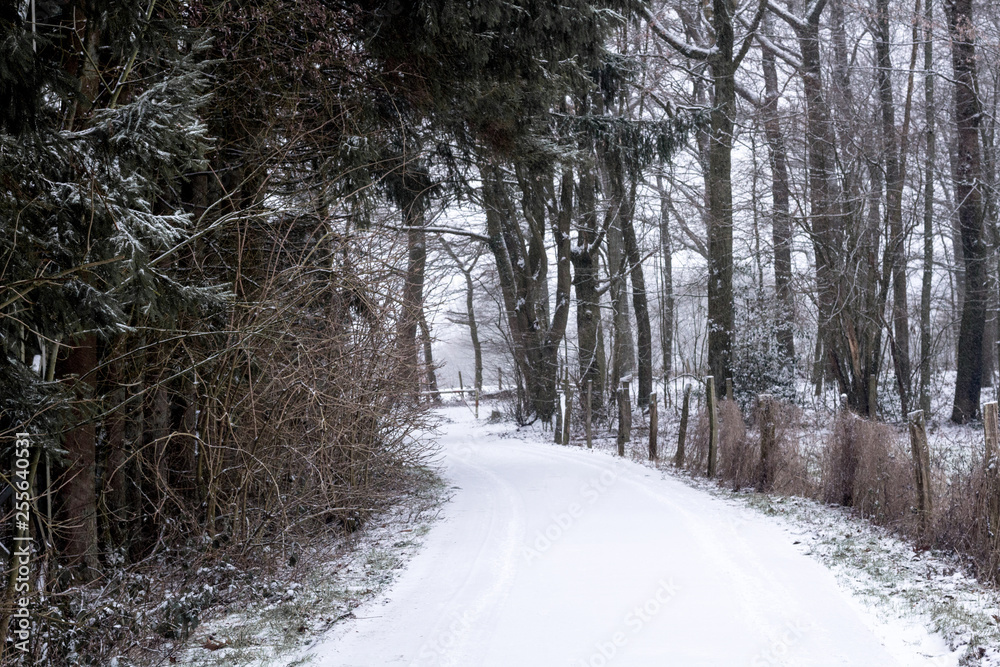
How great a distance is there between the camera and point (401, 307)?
8289 mm

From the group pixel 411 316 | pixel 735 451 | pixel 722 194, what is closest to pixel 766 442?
pixel 735 451

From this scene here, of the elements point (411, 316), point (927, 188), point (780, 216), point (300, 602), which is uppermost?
point (927, 188)

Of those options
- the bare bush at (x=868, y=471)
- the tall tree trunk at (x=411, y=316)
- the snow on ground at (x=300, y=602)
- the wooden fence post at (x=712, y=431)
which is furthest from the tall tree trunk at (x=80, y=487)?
the wooden fence post at (x=712, y=431)

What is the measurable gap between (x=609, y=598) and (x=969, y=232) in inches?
672

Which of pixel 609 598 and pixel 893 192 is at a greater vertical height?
pixel 893 192

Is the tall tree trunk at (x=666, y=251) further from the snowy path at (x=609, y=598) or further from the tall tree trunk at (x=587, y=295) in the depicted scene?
the snowy path at (x=609, y=598)

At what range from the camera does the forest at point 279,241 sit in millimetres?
4305

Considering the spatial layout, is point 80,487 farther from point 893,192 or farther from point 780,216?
point 893,192

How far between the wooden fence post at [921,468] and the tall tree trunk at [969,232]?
12.6 m

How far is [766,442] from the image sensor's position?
33.1 feet

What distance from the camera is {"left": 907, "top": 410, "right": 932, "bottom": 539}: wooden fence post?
6.84 m

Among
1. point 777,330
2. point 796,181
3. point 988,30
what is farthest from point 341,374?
point 988,30

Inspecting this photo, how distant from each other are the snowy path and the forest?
1388 millimetres

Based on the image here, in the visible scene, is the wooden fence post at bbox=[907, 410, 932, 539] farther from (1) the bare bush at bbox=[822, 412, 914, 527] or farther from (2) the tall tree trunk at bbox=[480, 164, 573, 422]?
(2) the tall tree trunk at bbox=[480, 164, 573, 422]
